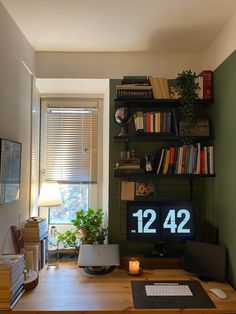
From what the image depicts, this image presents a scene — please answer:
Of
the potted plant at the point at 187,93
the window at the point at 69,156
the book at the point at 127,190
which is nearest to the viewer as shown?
the potted plant at the point at 187,93

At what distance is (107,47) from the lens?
253 cm

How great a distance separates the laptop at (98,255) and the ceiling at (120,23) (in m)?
1.63

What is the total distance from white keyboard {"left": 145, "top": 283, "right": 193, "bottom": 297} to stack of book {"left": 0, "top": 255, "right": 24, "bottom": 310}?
0.78 metres

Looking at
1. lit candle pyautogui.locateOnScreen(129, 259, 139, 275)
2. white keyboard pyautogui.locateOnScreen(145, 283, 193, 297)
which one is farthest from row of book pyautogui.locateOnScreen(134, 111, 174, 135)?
white keyboard pyautogui.locateOnScreen(145, 283, 193, 297)

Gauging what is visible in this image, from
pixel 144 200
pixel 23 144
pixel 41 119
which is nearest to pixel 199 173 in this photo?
pixel 144 200

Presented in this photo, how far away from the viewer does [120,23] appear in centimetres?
211

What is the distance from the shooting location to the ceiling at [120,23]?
188cm

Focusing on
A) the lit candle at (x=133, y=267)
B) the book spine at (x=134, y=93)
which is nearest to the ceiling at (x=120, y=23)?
the book spine at (x=134, y=93)

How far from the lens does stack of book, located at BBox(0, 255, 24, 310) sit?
1.60m

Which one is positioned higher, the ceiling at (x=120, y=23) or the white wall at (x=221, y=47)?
the ceiling at (x=120, y=23)

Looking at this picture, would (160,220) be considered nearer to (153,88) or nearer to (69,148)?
(153,88)

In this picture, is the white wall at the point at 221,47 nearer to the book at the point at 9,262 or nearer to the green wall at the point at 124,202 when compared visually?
the green wall at the point at 124,202

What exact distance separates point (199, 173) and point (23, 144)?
139cm

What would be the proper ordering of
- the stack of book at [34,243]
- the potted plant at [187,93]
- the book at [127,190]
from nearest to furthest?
the stack of book at [34,243] → the potted plant at [187,93] → the book at [127,190]
